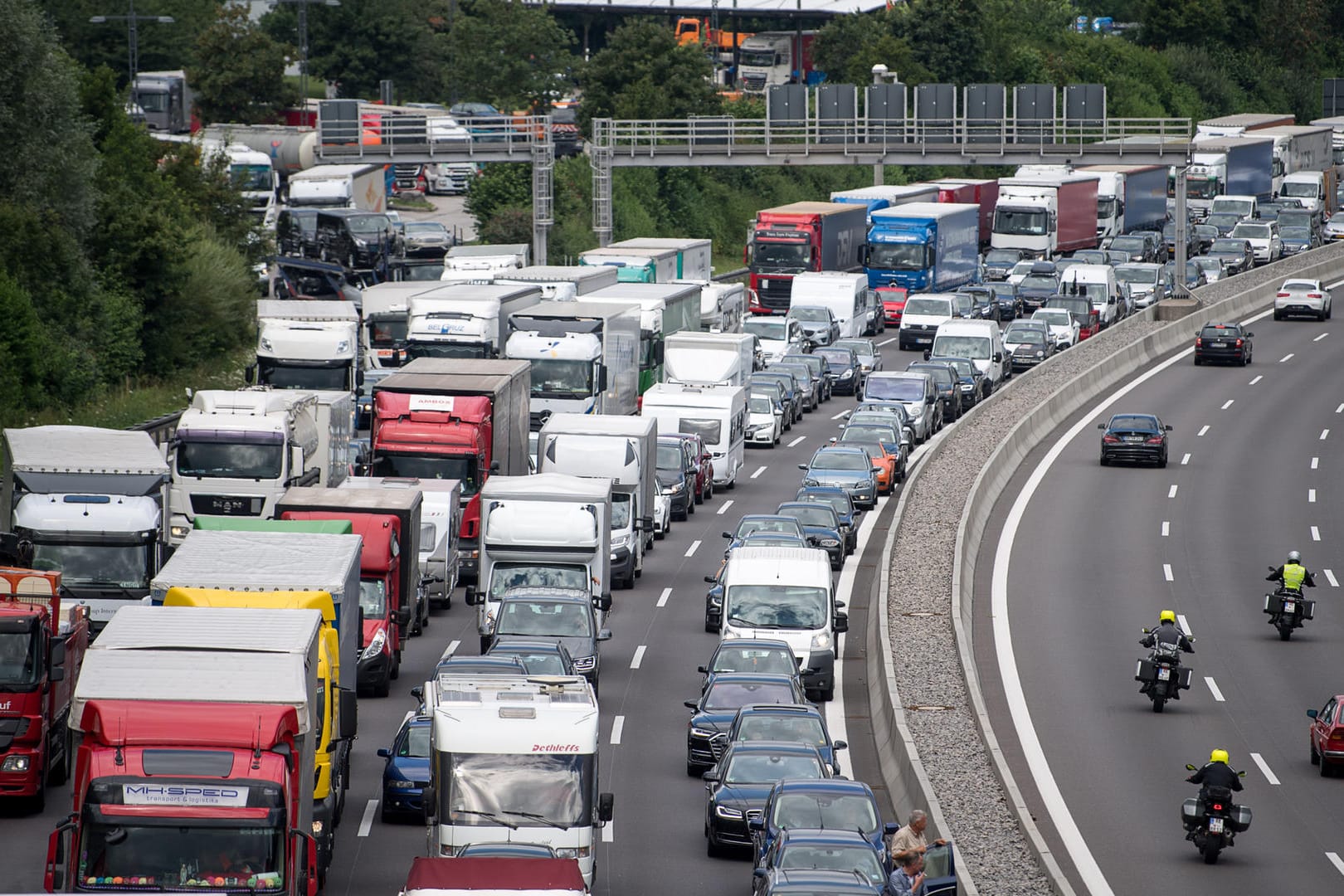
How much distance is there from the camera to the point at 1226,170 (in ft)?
319

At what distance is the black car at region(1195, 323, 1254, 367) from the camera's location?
6581cm

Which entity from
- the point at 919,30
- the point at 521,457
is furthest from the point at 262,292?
the point at 919,30

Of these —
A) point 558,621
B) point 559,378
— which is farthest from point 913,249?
point 558,621

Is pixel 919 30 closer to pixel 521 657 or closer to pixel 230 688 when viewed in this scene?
pixel 521 657

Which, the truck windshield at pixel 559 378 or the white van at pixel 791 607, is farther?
the truck windshield at pixel 559 378

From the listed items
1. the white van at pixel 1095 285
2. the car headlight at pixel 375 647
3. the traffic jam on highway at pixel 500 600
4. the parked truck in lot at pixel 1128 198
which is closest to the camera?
the traffic jam on highway at pixel 500 600

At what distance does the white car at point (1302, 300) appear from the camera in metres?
75.4

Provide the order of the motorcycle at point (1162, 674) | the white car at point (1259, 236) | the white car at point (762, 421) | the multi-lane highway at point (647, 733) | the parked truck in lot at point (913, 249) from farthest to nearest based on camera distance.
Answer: the white car at point (1259, 236) < the parked truck in lot at point (913, 249) < the white car at point (762, 421) < the motorcycle at point (1162, 674) < the multi-lane highway at point (647, 733)

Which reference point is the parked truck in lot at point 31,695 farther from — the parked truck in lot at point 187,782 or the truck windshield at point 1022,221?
the truck windshield at point 1022,221

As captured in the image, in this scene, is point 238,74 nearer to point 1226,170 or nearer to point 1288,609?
point 1226,170

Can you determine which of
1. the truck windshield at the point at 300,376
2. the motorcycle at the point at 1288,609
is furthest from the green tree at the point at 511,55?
the motorcycle at the point at 1288,609

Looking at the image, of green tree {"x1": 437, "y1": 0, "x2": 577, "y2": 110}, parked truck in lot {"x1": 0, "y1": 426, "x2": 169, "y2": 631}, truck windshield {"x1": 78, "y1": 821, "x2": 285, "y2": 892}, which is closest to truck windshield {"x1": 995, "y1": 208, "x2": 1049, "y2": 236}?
green tree {"x1": 437, "y1": 0, "x2": 577, "y2": 110}

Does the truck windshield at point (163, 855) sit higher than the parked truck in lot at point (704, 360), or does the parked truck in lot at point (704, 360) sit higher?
the parked truck in lot at point (704, 360)

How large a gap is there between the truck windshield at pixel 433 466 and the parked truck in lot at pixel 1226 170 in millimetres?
65240
